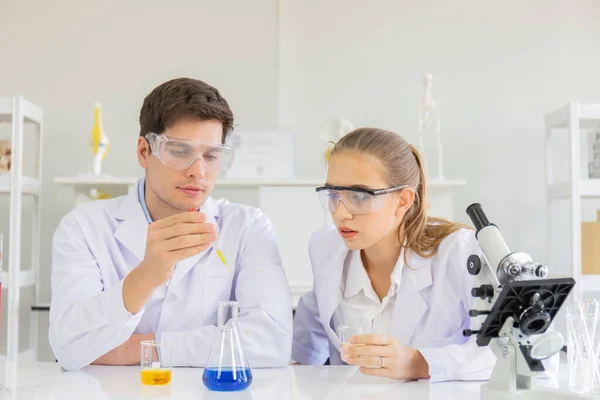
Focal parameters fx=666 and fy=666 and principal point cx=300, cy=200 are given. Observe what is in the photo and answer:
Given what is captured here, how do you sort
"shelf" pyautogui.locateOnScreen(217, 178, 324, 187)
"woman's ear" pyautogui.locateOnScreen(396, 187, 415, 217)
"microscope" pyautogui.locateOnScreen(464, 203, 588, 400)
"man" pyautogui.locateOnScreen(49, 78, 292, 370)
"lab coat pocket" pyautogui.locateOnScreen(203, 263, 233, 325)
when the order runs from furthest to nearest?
"shelf" pyautogui.locateOnScreen(217, 178, 324, 187)
"lab coat pocket" pyautogui.locateOnScreen(203, 263, 233, 325)
"woman's ear" pyautogui.locateOnScreen(396, 187, 415, 217)
"man" pyautogui.locateOnScreen(49, 78, 292, 370)
"microscope" pyautogui.locateOnScreen(464, 203, 588, 400)

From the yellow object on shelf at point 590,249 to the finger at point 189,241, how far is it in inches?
99.7

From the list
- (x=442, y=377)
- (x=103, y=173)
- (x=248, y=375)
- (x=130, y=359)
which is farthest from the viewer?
(x=103, y=173)

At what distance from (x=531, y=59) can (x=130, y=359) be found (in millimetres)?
3070

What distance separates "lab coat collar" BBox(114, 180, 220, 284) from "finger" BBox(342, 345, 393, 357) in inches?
25.9

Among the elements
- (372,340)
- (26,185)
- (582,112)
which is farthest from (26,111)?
(582,112)

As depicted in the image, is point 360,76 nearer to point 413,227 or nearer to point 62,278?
point 413,227

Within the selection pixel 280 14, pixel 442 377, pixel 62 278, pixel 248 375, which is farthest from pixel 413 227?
pixel 280 14

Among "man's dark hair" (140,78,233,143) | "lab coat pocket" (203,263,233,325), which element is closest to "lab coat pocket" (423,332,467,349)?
"lab coat pocket" (203,263,233,325)

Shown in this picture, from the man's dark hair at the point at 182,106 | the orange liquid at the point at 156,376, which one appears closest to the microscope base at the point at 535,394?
the orange liquid at the point at 156,376

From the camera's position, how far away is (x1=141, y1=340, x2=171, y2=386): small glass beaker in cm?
153

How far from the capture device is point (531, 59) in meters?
3.93

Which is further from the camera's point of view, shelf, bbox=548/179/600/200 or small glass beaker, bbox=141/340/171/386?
shelf, bbox=548/179/600/200

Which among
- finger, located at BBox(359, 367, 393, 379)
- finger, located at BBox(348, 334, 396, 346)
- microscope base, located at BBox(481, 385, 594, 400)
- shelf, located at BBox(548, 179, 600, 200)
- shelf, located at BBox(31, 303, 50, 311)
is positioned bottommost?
shelf, located at BBox(31, 303, 50, 311)

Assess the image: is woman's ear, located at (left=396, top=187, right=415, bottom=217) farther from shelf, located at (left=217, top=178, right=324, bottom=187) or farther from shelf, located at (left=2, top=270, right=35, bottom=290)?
shelf, located at (left=2, top=270, right=35, bottom=290)
